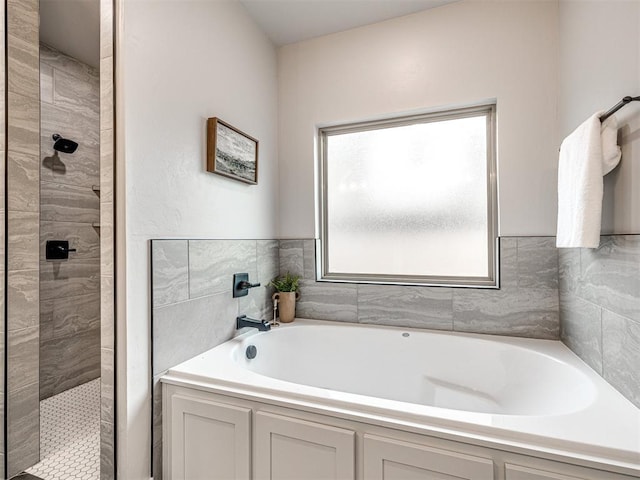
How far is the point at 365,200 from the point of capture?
2344 millimetres

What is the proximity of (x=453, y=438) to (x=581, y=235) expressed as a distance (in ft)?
2.95

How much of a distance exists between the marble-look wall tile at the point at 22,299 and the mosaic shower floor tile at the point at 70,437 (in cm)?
61

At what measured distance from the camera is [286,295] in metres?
2.27

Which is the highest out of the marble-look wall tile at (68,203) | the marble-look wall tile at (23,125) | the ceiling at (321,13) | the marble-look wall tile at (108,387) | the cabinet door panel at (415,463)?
the ceiling at (321,13)

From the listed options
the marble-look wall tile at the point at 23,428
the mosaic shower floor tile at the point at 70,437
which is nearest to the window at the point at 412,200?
the mosaic shower floor tile at the point at 70,437

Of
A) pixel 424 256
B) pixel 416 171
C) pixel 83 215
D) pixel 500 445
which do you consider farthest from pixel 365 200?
pixel 83 215

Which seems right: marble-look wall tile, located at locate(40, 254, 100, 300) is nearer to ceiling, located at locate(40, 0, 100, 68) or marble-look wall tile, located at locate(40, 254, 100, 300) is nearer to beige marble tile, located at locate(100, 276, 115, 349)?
beige marble tile, located at locate(100, 276, 115, 349)

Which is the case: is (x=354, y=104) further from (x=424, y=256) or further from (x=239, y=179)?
(x=424, y=256)

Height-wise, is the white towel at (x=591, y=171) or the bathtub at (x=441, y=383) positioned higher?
the white towel at (x=591, y=171)

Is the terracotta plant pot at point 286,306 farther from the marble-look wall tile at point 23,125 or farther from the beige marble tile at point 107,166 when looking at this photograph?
the marble-look wall tile at point 23,125

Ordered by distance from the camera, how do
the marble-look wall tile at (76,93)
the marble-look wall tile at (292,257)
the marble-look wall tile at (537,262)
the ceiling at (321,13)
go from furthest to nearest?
the marble-look wall tile at (292,257), the marble-look wall tile at (76,93), the ceiling at (321,13), the marble-look wall tile at (537,262)

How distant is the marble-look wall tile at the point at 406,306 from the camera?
2031 mm

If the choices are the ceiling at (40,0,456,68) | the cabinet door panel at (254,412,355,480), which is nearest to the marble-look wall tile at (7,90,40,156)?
the ceiling at (40,0,456,68)

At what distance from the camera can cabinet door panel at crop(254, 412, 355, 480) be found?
1096 mm
